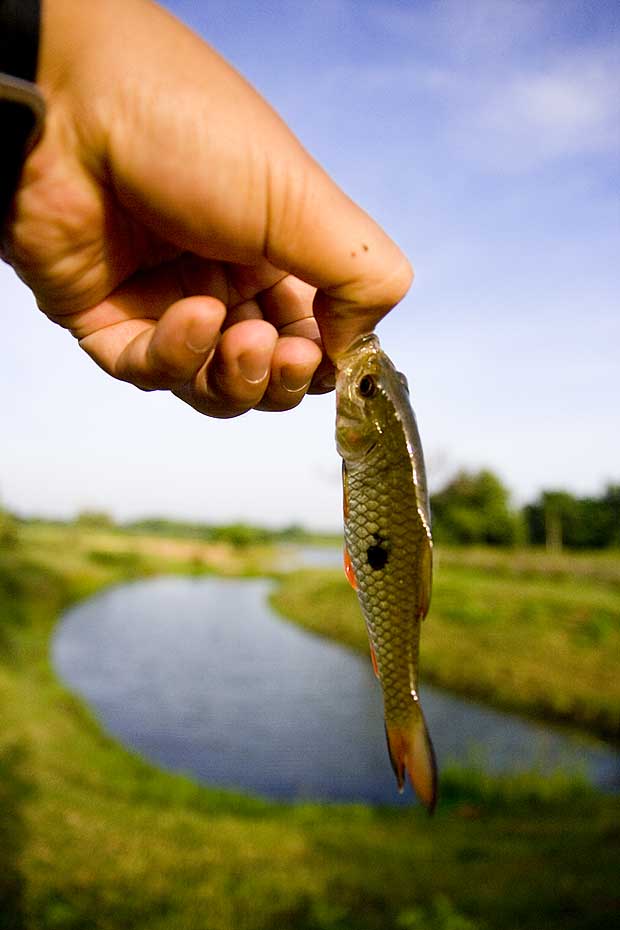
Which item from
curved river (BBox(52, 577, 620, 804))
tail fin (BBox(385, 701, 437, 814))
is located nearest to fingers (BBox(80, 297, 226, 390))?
tail fin (BBox(385, 701, 437, 814))

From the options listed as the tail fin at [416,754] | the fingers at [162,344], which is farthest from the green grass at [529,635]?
the tail fin at [416,754]

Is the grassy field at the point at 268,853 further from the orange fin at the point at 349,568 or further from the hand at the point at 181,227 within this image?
the hand at the point at 181,227

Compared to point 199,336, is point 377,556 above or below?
below

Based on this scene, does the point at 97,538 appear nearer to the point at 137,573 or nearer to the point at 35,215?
the point at 137,573

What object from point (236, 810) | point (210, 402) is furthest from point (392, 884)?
point (210, 402)

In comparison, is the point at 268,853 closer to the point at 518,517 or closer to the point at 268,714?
the point at 268,714

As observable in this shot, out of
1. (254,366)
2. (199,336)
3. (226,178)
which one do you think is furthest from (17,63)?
(254,366)

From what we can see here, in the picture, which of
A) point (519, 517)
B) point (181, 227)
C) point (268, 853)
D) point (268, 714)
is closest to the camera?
point (181, 227)
